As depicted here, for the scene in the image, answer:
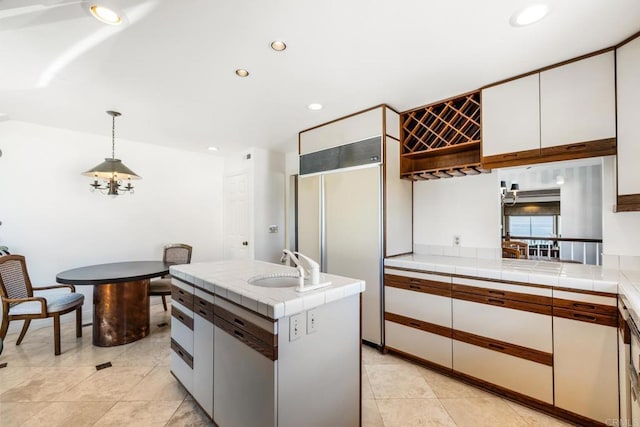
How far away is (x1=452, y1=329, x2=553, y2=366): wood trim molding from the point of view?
1.89m

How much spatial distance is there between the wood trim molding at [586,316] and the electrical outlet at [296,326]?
68.3 inches

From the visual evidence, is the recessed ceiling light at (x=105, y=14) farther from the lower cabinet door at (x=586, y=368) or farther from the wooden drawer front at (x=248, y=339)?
the lower cabinet door at (x=586, y=368)

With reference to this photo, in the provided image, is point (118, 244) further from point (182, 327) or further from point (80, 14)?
point (80, 14)

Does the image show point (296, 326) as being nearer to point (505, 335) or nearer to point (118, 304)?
point (505, 335)

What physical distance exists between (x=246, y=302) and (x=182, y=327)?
989 mm

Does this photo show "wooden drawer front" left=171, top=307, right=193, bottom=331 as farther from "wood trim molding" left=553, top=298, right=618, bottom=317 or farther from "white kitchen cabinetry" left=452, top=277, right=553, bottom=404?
"wood trim molding" left=553, top=298, right=618, bottom=317

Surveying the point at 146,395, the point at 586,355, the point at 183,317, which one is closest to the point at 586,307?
the point at 586,355

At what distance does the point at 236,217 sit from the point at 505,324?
4.04 metres

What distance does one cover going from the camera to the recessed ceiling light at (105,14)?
1494 millimetres

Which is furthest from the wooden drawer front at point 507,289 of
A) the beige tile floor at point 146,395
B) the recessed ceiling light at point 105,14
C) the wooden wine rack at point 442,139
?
the recessed ceiling light at point 105,14

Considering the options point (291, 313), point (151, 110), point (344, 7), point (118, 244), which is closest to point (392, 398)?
point (291, 313)

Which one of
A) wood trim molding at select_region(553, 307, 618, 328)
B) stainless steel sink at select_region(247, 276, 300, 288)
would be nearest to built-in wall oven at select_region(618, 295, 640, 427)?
wood trim molding at select_region(553, 307, 618, 328)

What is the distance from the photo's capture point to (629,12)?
1.56 m

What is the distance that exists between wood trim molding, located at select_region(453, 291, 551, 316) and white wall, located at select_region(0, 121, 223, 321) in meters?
4.22
